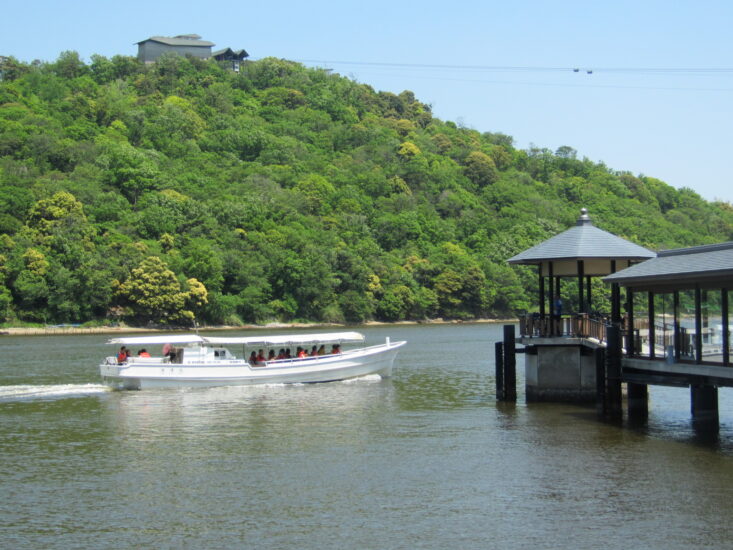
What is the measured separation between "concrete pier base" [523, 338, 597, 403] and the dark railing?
51 centimetres

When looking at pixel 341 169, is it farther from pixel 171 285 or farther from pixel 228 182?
pixel 171 285

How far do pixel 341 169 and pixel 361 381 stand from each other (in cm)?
12126

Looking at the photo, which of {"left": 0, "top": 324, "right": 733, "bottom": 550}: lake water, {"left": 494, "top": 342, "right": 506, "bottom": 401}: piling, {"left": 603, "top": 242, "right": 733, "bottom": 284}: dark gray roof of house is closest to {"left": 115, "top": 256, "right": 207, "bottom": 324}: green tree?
{"left": 0, "top": 324, "right": 733, "bottom": 550}: lake water

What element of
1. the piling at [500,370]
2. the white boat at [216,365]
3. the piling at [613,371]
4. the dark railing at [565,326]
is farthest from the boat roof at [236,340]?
the piling at [613,371]

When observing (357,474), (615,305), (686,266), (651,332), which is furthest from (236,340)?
(686,266)

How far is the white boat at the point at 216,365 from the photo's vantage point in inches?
1704

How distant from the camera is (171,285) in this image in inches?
3910

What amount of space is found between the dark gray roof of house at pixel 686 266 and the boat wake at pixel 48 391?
24.4 m

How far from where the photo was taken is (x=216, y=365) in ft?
145

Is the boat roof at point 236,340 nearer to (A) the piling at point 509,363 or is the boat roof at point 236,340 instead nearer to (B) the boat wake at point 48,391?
(B) the boat wake at point 48,391

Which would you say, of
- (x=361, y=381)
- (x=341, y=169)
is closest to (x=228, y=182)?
(x=341, y=169)

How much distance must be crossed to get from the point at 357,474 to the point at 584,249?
1376cm

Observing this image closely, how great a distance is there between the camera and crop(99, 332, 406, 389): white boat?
142 ft

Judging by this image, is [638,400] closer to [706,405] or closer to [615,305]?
[706,405]
